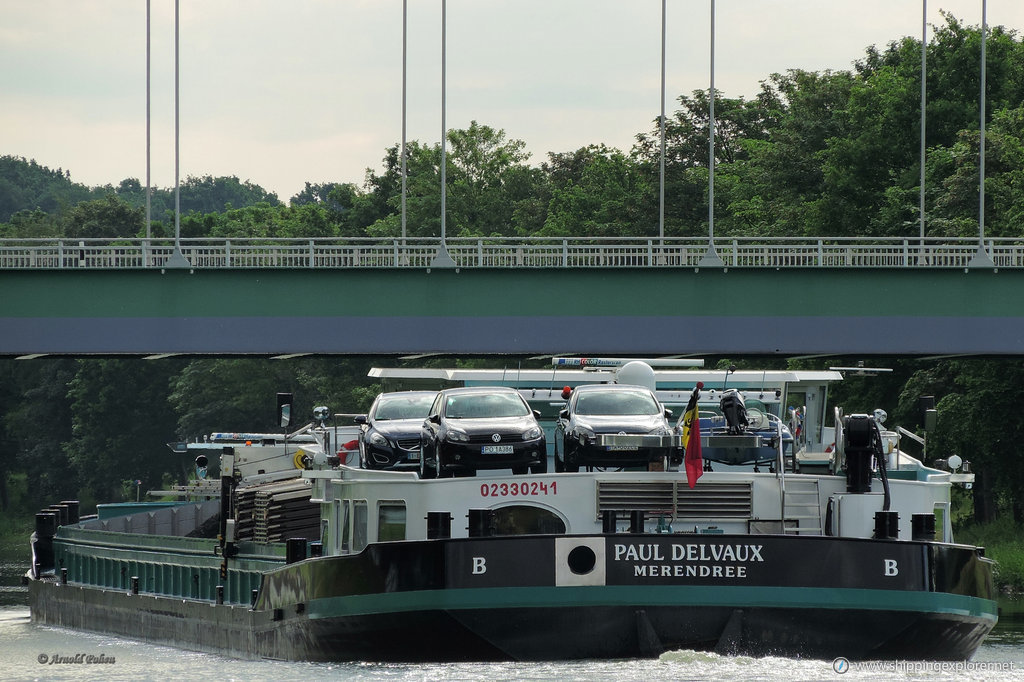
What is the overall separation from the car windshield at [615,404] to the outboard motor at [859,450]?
312cm

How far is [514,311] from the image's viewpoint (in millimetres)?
50438

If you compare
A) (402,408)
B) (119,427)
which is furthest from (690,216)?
(402,408)

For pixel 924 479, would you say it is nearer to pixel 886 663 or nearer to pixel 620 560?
pixel 886 663

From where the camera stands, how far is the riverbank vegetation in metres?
65.2

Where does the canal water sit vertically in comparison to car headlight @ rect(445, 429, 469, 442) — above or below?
below

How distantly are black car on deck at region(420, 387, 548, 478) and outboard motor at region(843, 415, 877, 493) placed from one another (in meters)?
4.51

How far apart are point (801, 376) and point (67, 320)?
79.6 feet

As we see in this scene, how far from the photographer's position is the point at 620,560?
2559 cm

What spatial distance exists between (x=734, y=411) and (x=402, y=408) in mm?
6145

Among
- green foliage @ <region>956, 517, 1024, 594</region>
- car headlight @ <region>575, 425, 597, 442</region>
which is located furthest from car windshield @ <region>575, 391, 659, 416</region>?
green foliage @ <region>956, 517, 1024, 594</region>

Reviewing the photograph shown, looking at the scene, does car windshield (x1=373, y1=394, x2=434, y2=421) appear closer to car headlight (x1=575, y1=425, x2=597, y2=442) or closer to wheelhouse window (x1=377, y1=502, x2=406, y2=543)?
wheelhouse window (x1=377, y1=502, x2=406, y2=543)

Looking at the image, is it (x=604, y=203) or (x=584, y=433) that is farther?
(x=604, y=203)

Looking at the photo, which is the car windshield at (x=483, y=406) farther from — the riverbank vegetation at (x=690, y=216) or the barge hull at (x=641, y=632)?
the riverbank vegetation at (x=690, y=216)

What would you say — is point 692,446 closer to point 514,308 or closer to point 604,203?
point 514,308
